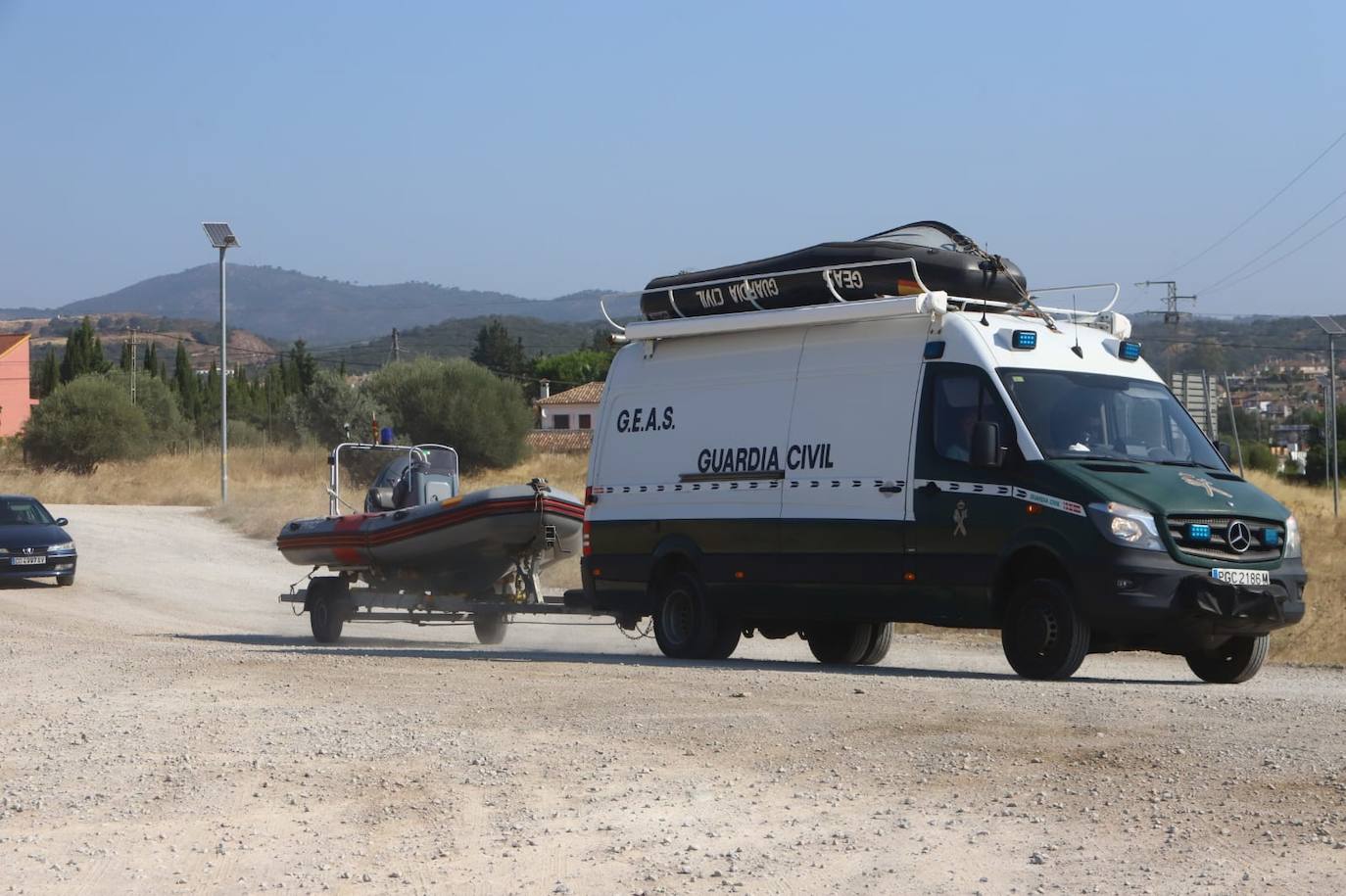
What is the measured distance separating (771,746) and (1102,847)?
274 cm

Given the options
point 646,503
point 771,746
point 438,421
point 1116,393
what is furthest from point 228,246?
point 771,746

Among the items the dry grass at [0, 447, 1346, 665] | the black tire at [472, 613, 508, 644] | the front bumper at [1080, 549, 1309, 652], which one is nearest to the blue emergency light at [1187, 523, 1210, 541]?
the front bumper at [1080, 549, 1309, 652]

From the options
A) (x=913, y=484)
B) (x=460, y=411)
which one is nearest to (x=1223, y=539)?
(x=913, y=484)

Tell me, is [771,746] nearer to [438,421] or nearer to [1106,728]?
[1106,728]

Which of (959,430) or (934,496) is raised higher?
(959,430)

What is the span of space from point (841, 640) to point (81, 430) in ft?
178

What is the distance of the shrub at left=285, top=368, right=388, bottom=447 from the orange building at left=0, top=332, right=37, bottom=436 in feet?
129

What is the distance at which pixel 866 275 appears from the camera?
14.2 m

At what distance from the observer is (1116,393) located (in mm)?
13711

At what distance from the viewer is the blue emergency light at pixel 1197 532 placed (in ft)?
41.0

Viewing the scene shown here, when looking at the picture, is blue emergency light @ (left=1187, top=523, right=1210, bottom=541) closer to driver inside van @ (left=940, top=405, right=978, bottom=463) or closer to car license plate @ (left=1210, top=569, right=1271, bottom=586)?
car license plate @ (left=1210, top=569, right=1271, bottom=586)

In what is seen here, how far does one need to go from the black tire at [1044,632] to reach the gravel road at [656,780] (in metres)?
0.29

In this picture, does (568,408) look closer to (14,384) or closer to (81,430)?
(14,384)

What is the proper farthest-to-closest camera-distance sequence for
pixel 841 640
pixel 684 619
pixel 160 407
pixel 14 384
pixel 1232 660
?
pixel 14 384, pixel 160 407, pixel 841 640, pixel 684 619, pixel 1232 660
